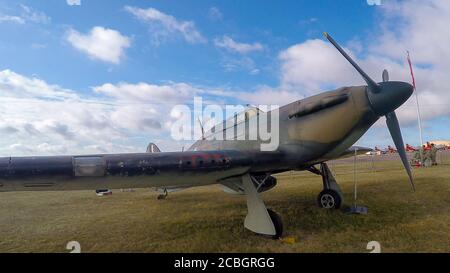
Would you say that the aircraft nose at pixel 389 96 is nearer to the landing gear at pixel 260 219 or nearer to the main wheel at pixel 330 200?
the landing gear at pixel 260 219

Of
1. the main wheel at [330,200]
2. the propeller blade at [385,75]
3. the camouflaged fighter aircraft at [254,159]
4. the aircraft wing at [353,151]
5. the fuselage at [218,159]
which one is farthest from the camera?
the aircraft wing at [353,151]

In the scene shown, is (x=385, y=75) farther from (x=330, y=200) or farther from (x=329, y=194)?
(x=330, y=200)

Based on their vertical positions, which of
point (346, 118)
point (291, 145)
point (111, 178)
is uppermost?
point (346, 118)

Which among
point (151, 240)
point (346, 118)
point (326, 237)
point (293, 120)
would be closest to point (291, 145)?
point (293, 120)

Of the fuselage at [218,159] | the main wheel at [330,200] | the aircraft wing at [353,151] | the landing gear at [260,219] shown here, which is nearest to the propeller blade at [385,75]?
the fuselage at [218,159]

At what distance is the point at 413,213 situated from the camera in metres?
7.55

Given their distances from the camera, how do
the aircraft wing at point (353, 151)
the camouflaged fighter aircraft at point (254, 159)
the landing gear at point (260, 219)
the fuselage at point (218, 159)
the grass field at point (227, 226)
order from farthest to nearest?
the aircraft wing at point (353, 151)
the landing gear at point (260, 219)
the grass field at point (227, 226)
the camouflaged fighter aircraft at point (254, 159)
the fuselage at point (218, 159)

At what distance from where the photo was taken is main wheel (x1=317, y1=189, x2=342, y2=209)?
8.26m

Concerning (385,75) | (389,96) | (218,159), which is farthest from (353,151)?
(218,159)

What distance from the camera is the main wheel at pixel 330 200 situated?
8.26 meters

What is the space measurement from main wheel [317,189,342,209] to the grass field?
0.28 m
